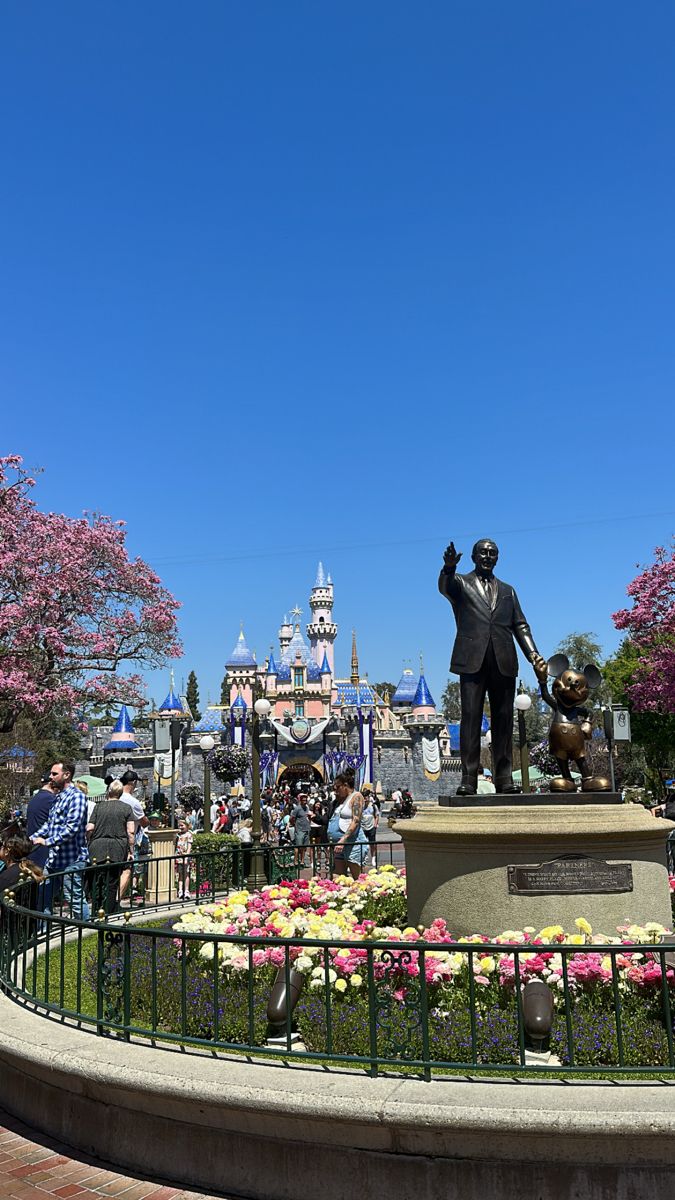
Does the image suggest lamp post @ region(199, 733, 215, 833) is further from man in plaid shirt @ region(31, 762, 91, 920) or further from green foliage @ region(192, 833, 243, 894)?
man in plaid shirt @ region(31, 762, 91, 920)

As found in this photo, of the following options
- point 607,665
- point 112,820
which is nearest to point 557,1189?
point 112,820

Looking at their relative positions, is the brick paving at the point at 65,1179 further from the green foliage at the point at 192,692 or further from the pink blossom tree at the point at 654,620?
the green foliage at the point at 192,692

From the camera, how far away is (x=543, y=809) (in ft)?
21.6

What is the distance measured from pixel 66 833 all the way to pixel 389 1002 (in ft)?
18.0

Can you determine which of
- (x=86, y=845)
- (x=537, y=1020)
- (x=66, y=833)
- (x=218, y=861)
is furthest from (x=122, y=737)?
Answer: (x=537, y=1020)

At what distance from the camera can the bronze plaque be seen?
21.0ft

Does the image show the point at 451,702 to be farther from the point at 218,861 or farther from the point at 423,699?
the point at 218,861

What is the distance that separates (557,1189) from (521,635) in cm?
493

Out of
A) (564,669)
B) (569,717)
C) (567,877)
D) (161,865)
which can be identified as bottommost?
(161,865)

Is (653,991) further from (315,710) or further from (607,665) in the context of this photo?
(315,710)

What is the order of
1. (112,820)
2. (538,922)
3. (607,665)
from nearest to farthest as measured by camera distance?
1. (538,922)
2. (112,820)
3. (607,665)

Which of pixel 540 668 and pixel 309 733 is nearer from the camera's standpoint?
pixel 540 668

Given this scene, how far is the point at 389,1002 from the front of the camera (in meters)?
4.42

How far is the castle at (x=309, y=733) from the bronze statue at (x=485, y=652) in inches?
1256
